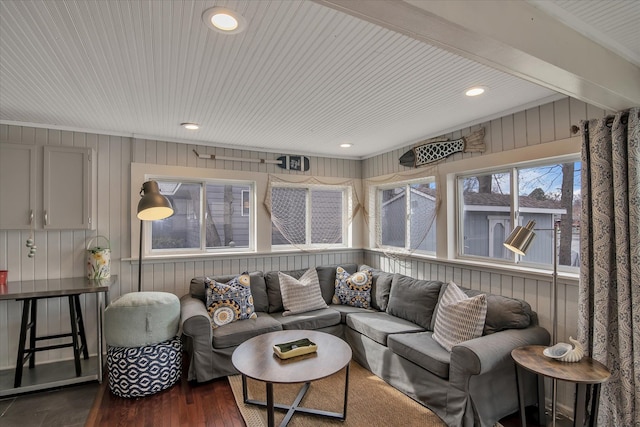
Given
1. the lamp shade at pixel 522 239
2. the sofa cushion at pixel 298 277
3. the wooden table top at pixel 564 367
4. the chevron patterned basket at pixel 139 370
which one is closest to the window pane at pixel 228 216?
the sofa cushion at pixel 298 277

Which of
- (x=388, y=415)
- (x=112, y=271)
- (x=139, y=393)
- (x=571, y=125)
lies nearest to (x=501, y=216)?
(x=571, y=125)

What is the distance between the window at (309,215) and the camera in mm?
4168

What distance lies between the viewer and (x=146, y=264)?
3.41 metres

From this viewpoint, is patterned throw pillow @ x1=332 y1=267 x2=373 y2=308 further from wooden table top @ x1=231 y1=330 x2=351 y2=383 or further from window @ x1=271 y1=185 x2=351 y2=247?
wooden table top @ x1=231 y1=330 x2=351 y2=383

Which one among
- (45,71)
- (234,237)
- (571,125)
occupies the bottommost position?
(234,237)

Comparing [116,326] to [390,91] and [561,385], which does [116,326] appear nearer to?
[390,91]

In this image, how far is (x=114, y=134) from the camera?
332cm

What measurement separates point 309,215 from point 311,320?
154 centimetres

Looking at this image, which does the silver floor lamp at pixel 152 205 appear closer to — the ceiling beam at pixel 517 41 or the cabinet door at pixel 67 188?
the cabinet door at pixel 67 188

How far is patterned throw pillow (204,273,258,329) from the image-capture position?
3.11 metres

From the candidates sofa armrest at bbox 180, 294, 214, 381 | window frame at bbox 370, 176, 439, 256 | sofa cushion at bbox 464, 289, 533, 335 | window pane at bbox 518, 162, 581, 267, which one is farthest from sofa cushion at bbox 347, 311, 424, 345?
sofa armrest at bbox 180, 294, 214, 381

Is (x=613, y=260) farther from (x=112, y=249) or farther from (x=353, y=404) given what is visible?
(x=112, y=249)

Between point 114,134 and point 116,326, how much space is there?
1.93 meters

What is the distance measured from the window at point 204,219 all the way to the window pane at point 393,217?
178cm
